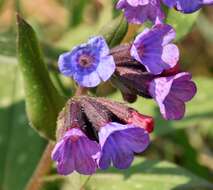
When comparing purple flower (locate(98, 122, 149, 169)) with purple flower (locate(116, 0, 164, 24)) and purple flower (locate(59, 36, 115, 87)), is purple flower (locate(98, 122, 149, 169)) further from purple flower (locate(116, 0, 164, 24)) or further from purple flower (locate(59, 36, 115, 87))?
purple flower (locate(116, 0, 164, 24))

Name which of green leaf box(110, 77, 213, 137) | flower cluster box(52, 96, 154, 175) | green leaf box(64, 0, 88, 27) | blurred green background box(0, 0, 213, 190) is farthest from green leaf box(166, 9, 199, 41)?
green leaf box(64, 0, 88, 27)

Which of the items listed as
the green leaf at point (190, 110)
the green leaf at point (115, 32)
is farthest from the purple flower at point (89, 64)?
the green leaf at point (190, 110)

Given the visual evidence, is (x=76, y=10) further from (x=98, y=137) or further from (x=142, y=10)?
(x=98, y=137)

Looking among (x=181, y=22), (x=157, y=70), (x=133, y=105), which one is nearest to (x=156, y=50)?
(x=157, y=70)

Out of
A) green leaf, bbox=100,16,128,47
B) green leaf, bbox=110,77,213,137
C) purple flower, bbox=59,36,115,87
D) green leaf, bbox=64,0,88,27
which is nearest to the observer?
purple flower, bbox=59,36,115,87

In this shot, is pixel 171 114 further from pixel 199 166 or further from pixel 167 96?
pixel 199 166

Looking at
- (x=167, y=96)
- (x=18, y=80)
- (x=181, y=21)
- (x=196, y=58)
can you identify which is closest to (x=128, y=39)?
(x=181, y=21)

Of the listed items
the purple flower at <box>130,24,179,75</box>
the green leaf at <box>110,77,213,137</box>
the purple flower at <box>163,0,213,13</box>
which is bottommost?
the green leaf at <box>110,77,213,137</box>
